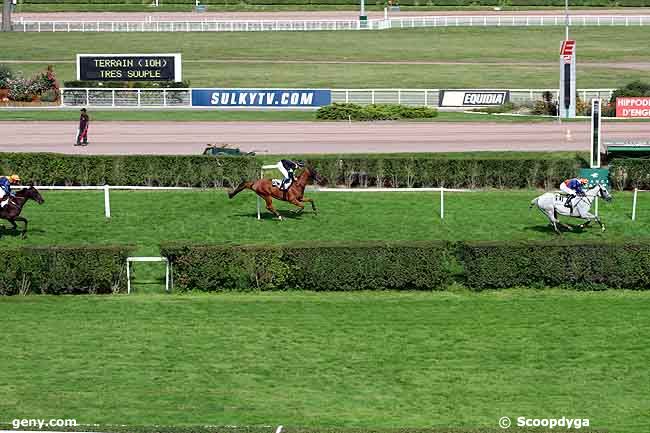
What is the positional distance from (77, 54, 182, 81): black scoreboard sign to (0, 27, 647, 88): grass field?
832 cm

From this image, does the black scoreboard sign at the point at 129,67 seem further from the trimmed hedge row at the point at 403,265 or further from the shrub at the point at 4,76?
the trimmed hedge row at the point at 403,265

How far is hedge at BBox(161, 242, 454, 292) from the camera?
22.9m

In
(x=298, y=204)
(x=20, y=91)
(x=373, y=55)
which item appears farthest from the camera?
(x=373, y=55)

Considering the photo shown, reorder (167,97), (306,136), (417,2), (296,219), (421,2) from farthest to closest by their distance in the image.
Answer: (421,2) < (417,2) < (167,97) < (306,136) < (296,219)

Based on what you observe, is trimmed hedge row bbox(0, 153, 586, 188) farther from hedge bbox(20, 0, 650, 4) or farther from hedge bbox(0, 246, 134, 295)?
hedge bbox(20, 0, 650, 4)

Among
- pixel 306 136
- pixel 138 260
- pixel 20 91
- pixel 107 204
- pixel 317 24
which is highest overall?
pixel 317 24

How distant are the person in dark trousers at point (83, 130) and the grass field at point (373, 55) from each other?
23626mm

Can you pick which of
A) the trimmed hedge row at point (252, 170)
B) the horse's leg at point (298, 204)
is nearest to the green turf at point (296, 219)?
the horse's leg at point (298, 204)

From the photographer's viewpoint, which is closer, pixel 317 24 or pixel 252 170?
pixel 252 170

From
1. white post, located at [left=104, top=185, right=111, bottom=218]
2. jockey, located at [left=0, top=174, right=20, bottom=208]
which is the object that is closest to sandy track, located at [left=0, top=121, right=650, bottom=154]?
white post, located at [left=104, top=185, right=111, bottom=218]

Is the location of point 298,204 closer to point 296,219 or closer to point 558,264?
point 296,219

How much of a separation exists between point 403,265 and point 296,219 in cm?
536

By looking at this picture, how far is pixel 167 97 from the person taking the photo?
54688 mm

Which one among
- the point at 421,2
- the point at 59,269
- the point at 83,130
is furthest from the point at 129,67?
the point at 421,2
